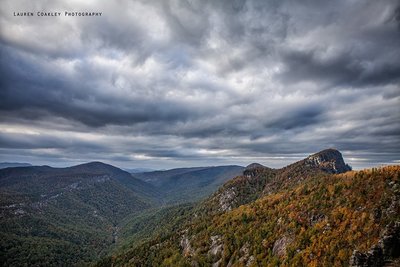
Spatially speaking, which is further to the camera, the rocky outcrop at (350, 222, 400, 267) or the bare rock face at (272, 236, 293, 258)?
the bare rock face at (272, 236, 293, 258)

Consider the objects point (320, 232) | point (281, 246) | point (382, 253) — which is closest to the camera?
point (382, 253)

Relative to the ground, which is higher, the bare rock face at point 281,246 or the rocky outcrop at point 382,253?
the rocky outcrop at point 382,253

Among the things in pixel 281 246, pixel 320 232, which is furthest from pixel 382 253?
pixel 281 246

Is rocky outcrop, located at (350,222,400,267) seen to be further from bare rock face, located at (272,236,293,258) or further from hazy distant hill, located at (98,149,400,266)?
bare rock face, located at (272,236,293,258)

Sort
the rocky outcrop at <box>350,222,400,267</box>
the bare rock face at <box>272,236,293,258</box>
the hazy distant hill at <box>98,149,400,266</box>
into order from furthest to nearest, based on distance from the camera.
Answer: the bare rock face at <box>272,236,293,258</box> → the hazy distant hill at <box>98,149,400,266</box> → the rocky outcrop at <box>350,222,400,267</box>

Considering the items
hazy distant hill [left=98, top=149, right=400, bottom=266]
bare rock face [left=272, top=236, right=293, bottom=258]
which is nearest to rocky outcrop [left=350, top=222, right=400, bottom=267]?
hazy distant hill [left=98, top=149, right=400, bottom=266]

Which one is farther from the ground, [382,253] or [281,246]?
[382,253]

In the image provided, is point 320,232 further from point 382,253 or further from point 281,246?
point 382,253

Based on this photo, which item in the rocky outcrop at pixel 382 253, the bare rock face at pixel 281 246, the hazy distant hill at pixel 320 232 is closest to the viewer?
the rocky outcrop at pixel 382 253

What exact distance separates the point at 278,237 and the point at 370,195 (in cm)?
4977

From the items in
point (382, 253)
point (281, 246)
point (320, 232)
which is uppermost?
point (382, 253)

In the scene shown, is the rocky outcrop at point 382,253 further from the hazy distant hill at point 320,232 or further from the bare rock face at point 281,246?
the bare rock face at point 281,246

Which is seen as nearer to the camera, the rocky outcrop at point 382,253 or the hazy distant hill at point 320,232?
the rocky outcrop at point 382,253

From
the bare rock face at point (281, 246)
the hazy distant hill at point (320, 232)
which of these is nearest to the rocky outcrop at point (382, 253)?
the hazy distant hill at point (320, 232)
